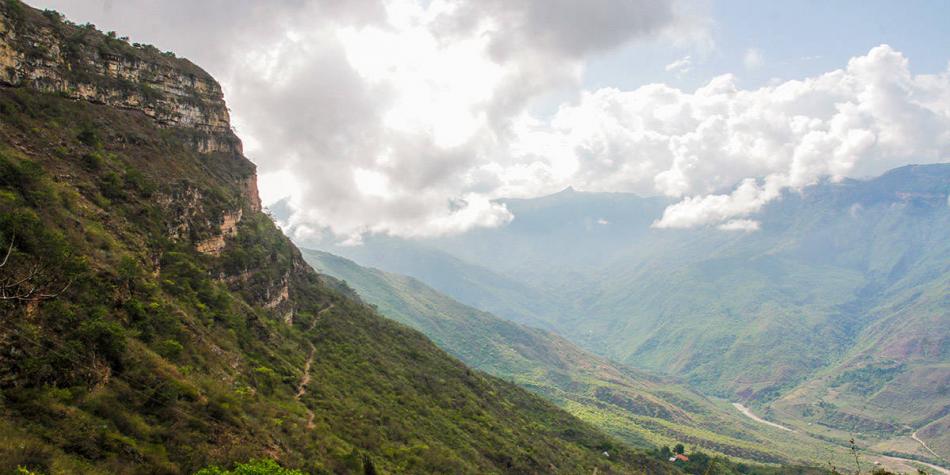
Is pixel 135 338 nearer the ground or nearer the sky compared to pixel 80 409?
nearer the sky

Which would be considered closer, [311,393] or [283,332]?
[311,393]

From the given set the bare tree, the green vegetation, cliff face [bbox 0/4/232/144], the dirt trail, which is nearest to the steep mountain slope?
the bare tree

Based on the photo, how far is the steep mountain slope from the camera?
24.6 metres

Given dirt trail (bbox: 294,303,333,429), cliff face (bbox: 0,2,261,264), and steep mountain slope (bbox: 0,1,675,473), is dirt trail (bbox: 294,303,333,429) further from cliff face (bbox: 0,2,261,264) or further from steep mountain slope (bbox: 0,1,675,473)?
cliff face (bbox: 0,2,261,264)

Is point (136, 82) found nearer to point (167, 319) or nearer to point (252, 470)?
point (167, 319)

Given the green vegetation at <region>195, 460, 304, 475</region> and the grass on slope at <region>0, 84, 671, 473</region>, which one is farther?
the green vegetation at <region>195, 460, 304, 475</region>

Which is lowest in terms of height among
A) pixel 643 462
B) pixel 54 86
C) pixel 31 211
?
pixel 643 462

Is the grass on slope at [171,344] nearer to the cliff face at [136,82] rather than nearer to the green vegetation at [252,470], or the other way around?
the cliff face at [136,82]

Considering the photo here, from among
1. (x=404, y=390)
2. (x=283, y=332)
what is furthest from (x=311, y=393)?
(x=404, y=390)

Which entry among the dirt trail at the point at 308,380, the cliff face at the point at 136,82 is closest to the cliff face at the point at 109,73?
the cliff face at the point at 136,82

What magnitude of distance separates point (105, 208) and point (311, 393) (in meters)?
25.0

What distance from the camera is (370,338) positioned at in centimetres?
8788

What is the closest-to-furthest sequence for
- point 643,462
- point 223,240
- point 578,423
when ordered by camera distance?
1. point 223,240
2. point 643,462
3. point 578,423

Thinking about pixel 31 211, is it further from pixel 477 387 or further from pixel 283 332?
pixel 477 387
